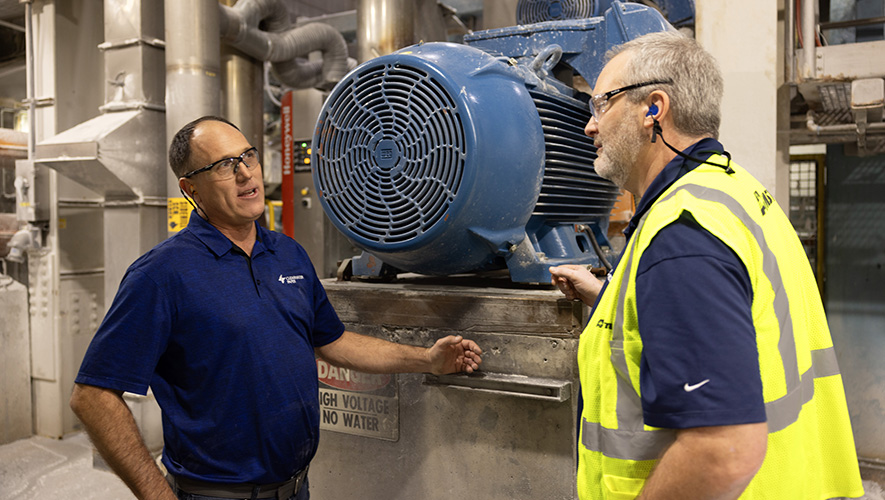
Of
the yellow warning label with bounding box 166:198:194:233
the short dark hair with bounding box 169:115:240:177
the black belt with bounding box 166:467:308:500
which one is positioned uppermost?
the short dark hair with bounding box 169:115:240:177

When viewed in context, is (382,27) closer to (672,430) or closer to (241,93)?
(241,93)

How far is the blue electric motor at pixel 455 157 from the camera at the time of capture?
5.30 feet

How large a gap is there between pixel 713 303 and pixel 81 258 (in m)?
4.75

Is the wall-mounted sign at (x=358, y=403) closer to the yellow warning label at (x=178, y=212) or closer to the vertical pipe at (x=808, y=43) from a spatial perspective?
the yellow warning label at (x=178, y=212)

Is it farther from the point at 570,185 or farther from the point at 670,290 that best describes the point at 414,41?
the point at 670,290

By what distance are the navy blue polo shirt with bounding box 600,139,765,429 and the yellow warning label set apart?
3.25 metres

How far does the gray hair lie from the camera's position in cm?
109

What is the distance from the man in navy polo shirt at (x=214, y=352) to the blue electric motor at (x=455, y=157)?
26 centimetres

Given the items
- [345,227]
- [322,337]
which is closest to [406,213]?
[345,227]

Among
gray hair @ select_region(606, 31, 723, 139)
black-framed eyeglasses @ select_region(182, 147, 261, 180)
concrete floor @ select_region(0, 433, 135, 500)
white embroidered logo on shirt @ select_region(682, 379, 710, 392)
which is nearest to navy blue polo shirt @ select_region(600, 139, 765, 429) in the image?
white embroidered logo on shirt @ select_region(682, 379, 710, 392)

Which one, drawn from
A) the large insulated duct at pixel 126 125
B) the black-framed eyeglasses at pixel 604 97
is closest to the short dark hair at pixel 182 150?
the black-framed eyeglasses at pixel 604 97

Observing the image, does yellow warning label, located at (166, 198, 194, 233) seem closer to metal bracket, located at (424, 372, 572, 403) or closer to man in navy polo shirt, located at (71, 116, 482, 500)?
man in navy polo shirt, located at (71, 116, 482, 500)

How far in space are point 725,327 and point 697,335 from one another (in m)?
0.04

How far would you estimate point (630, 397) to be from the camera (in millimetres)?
1015
